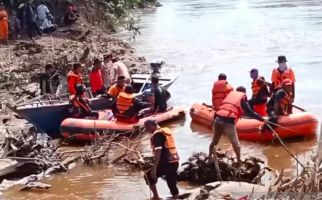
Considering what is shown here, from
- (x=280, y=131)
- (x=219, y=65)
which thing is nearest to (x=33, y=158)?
(x=280, y=131)

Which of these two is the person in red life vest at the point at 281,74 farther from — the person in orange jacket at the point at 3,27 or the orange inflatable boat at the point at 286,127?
the person in orange jacket at the point at 3,27

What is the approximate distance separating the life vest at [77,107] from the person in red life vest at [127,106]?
0.59 meters

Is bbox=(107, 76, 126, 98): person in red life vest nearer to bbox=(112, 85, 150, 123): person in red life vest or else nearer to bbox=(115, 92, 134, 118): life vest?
bbox=(112, 85, 150, 123): person in red life vest

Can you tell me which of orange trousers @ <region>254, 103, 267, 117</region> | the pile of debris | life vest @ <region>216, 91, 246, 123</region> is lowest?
the pile of debris

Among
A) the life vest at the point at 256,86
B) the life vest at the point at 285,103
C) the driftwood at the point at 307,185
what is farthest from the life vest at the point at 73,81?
the driftwood at the point at 307,185

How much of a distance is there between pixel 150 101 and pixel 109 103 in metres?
1.02

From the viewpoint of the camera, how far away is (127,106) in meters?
14.2

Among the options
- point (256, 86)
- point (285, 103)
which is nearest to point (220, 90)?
point (256, 86)

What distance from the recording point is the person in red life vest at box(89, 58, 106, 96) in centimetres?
1602

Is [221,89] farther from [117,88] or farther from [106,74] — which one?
A: [106,74]

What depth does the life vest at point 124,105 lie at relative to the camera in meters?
14.0

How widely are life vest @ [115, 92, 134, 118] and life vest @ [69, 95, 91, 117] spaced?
69 centimetres

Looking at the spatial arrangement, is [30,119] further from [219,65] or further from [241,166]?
[219,65]

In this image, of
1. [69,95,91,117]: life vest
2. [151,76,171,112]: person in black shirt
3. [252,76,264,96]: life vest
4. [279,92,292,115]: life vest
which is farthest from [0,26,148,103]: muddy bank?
[279,92,292,115]: life vest
